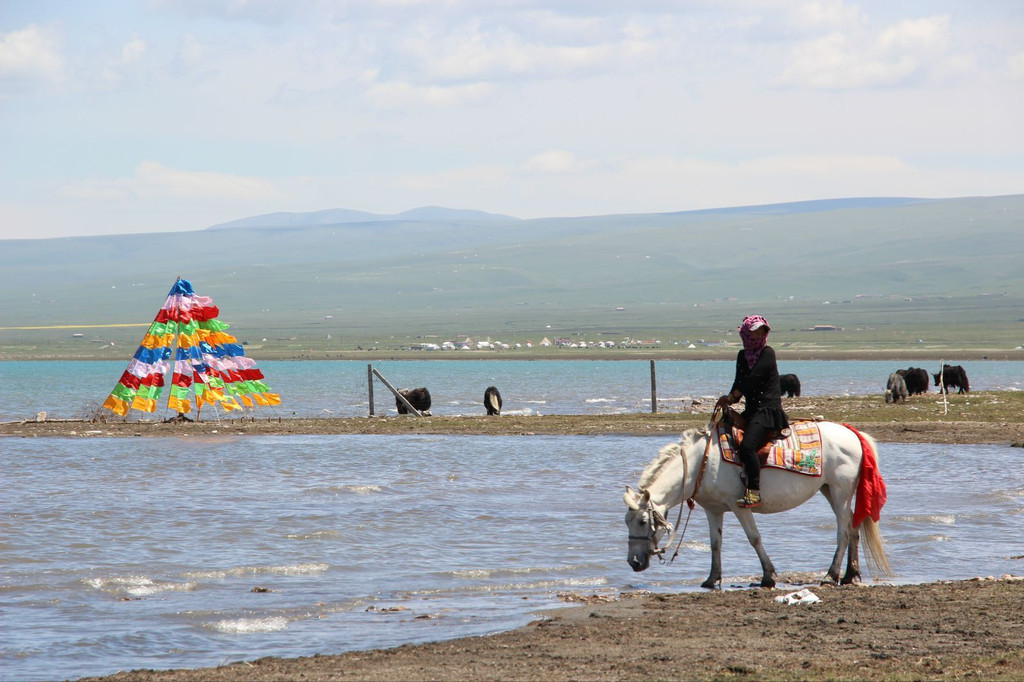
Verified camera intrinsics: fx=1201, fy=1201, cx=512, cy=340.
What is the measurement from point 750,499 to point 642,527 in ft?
3.39

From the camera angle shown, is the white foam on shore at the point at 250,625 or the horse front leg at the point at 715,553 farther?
the horse front leg at the point at 715,553

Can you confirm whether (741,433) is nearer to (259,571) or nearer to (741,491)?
(741,491)

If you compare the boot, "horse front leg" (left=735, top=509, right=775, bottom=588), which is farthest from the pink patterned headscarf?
"horse front leg" (left=735, top=509, right=775, bottom=588)

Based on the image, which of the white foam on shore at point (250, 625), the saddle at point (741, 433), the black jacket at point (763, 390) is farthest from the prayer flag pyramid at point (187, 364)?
the black jacket at point (763, 390)

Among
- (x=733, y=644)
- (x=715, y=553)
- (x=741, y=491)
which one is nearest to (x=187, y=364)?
(x=715, y=553)

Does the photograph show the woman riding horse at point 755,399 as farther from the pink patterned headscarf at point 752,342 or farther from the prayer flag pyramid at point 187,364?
the prayer flag pyramid at point 187,364

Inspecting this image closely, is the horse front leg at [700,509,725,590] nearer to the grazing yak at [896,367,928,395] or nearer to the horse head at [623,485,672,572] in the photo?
the horse head at [623,485,672,572]

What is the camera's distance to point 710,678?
775 cm

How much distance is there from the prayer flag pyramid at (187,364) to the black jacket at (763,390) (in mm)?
20910

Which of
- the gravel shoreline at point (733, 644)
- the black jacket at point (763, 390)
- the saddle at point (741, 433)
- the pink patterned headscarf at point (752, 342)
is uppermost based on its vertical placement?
the pink patterned headscarf at point (752, 342)

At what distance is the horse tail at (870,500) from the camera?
11.3 metres

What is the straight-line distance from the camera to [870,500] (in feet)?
37.1

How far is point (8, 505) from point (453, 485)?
6.63 metres

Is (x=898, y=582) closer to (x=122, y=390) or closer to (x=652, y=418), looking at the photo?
(x=652, y=418)
